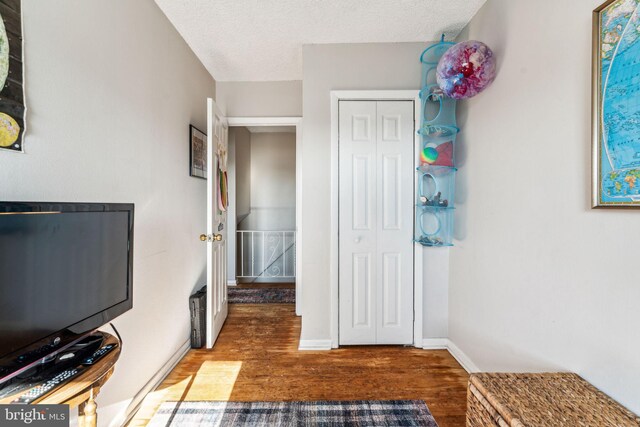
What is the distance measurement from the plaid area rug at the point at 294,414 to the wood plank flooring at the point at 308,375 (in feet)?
0.18

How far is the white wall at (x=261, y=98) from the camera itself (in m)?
3.06

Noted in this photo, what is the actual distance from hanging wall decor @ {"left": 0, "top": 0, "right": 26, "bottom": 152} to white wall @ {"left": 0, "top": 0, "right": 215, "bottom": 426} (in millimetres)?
37

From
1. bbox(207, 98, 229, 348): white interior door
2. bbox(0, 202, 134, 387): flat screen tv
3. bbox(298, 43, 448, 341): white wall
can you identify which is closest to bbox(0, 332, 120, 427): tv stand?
bbox(0, 202, 134, 387): flat screen tv

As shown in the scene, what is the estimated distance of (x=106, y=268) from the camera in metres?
1.19

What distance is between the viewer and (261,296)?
372 centimetres

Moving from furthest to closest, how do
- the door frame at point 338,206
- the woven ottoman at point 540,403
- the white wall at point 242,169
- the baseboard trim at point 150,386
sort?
the white wall at point 242,169, the door frame at point 338,206, the baseboard trim at point 150,386, the woven ottoman at point 540,403

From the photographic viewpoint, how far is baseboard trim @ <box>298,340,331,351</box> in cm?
240

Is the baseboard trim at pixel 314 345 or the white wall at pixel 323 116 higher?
the white wall at pixel 323 116

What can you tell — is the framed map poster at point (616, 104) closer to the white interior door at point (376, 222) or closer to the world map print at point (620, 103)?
the world map print at point (620, 103)

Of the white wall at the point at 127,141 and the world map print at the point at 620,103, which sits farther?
the white wall at the point at 127,141

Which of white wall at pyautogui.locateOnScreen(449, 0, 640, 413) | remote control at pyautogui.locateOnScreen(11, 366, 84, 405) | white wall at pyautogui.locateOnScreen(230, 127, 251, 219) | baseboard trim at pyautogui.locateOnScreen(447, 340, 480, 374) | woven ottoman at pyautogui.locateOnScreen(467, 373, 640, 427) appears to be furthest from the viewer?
white wall at pyautogui.locateOnScreen(230, 127, 251, 219)

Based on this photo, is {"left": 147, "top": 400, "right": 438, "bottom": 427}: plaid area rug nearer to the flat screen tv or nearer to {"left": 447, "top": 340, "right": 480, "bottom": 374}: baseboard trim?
{"left": 447, "top": 340, "right": 480, "bottom": 374}: baseboard trim

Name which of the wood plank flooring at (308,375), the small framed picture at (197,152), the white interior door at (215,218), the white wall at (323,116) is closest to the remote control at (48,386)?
the wood plank flooring at (308,375)

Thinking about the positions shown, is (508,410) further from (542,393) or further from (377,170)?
(377,170)
